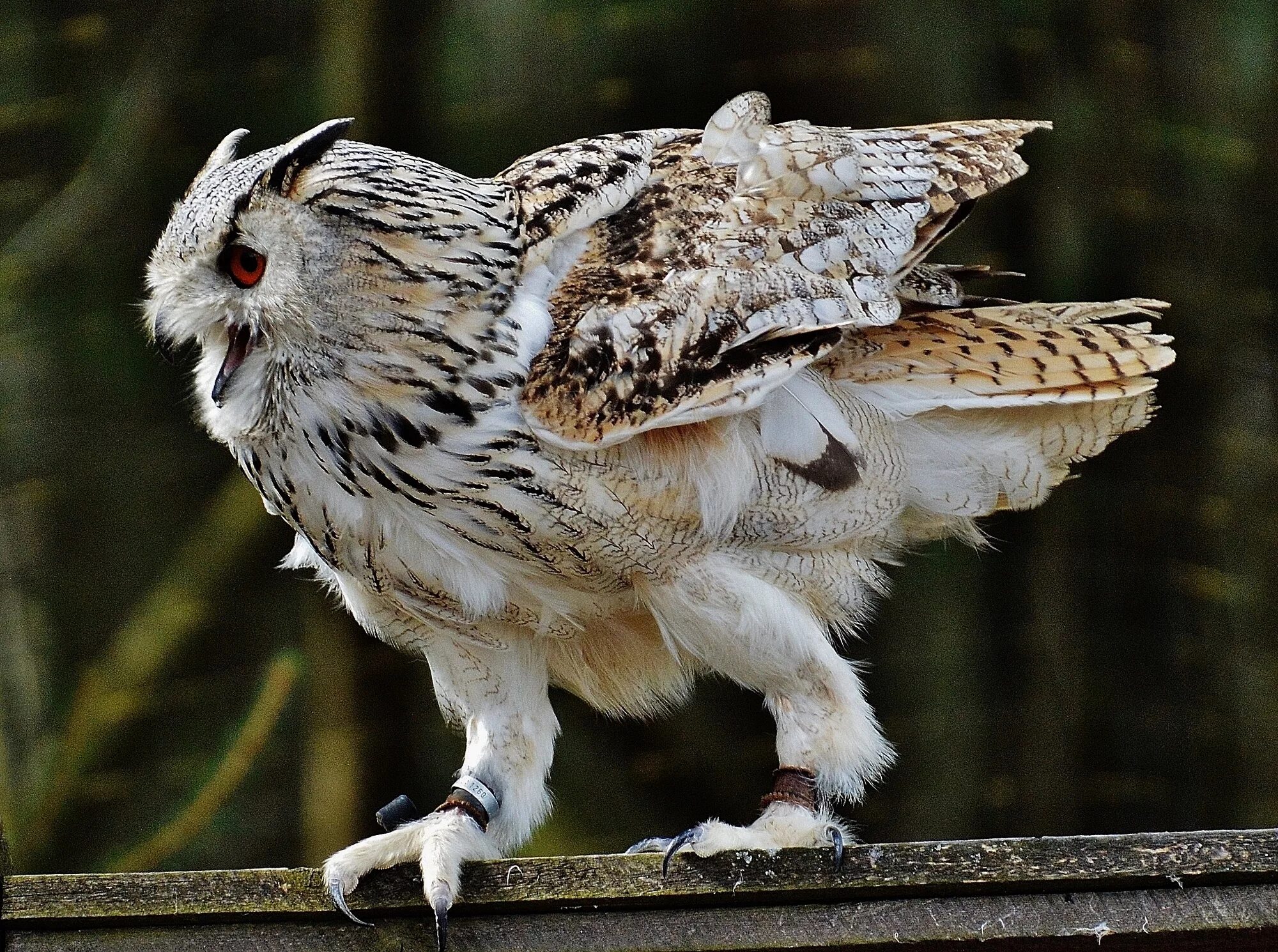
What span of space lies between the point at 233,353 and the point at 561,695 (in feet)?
6.78

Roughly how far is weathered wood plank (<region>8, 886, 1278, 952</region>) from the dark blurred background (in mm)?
1794

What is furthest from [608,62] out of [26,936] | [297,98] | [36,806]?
[26,936]

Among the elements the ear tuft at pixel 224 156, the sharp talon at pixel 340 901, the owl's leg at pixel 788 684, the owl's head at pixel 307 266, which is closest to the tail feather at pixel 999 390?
the owl's leg at pixel 788 684

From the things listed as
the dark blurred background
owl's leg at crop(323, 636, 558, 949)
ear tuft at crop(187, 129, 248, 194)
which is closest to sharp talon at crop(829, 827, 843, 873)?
owl's leg at crop(323, 636, 558, 949)

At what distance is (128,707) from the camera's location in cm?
372

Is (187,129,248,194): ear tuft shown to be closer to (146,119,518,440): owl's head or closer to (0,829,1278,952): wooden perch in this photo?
(146,119,518,440): owl's head

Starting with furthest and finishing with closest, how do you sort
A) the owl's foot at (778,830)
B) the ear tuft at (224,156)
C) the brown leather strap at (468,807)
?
the brown leather strap at (468,807) → the ear tuft at (224,156) → the owl's foot at (778,830)

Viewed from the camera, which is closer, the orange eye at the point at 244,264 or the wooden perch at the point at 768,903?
the wooden perch at the point at 768,903

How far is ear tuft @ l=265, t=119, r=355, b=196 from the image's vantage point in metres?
1.90

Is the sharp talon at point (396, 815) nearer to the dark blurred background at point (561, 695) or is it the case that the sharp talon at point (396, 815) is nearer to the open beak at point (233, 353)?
the open beak at point (233, 353)

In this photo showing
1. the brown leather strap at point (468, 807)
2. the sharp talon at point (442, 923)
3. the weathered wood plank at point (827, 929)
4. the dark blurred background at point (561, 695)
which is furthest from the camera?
the dark blurred background at point (561, 695)

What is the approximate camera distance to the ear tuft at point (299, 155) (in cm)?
190

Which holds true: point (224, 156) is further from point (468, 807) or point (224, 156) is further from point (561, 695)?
point (561, 695)

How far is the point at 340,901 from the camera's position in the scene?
5.68 ft
